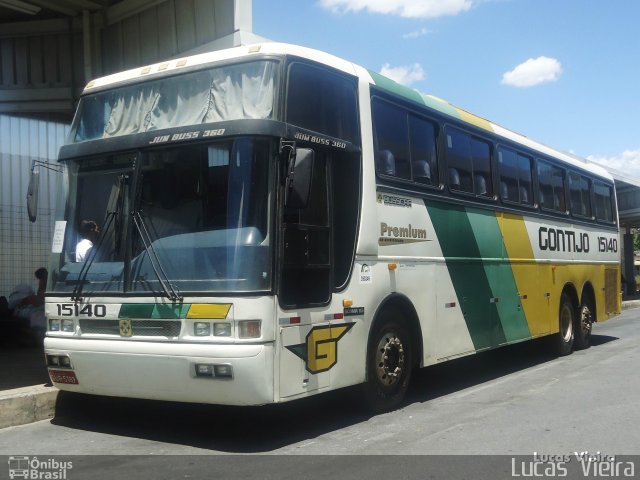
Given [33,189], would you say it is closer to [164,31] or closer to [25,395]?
[25,395]

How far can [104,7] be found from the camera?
11.9 metres

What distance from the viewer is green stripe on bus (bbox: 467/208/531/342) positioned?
9.60 metres

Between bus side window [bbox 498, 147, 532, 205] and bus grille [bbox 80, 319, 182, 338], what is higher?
bus side window [bbox 498, 147, 532, 205]

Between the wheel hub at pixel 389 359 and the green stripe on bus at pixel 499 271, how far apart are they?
95.6 inches

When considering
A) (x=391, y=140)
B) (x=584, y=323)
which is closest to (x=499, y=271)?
(x=391, y=140)

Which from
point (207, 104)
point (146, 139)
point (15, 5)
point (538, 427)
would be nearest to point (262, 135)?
point (207, 104)

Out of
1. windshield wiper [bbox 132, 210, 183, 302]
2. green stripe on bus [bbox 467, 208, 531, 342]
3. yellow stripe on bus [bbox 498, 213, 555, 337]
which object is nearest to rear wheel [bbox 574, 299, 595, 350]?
yellow stripe on bus [bbox 498, 213, 555, 337]

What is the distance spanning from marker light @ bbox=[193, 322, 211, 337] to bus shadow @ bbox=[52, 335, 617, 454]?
3.53 feet

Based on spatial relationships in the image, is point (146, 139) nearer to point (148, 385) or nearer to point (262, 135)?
point (262, 135)

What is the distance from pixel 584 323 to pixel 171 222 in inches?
379

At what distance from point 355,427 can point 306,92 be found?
10.8 feet

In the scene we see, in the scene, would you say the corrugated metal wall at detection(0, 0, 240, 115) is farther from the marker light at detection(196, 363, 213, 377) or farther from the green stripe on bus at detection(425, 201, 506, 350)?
the marker light at detection(196, 363, 213, 377)

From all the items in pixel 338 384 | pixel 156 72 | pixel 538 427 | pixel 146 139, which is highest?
pixel 156 72

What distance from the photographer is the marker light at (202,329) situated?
599 centimetres
